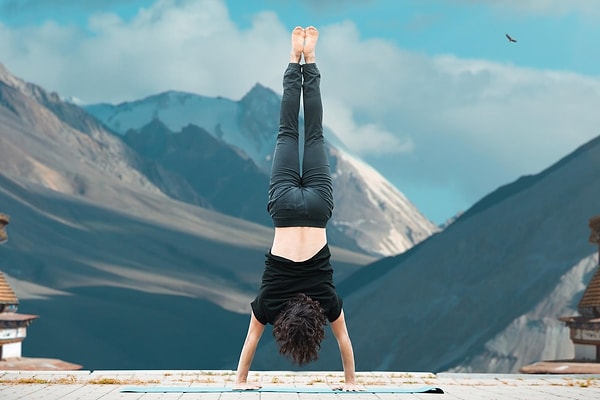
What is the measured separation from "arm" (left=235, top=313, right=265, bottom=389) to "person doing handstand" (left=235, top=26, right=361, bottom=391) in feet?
0.05

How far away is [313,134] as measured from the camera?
16156mm

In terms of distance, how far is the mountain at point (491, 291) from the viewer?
105m

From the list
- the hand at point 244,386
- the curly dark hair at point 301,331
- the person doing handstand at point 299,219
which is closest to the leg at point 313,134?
the person doing handstand at point 299,219

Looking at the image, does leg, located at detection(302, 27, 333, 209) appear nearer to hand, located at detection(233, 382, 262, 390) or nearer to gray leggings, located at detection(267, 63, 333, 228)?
gray leggings, located at detection(267, 63, 333, 228)

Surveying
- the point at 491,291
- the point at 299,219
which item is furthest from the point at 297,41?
the point at 491,291

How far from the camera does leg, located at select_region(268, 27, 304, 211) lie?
52.6 ft

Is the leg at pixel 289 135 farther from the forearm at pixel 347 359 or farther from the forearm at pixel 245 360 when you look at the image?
the forearm at pixel 347 359

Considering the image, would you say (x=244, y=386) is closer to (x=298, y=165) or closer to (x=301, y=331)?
(x=301, y=331)

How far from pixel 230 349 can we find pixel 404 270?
153 feet

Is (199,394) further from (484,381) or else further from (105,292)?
(105,292)

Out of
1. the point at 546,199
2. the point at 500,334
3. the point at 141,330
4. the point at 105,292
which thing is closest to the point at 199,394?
the point at 500,334

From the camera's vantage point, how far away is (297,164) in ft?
53.2

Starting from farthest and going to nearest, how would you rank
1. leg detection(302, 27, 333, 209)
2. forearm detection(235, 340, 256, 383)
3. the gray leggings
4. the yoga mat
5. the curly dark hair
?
the yoga mat → forearm detection(235, 340, 256, 383) → leg detection(302, 27, 333, 209) → the gray leggings → the curly dark hair

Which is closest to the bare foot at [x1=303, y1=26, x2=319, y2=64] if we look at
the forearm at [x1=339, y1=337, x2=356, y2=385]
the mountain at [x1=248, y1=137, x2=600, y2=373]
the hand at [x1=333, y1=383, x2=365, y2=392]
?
the forearm at [x1=339, y1=337, x2=356, y2=385]
